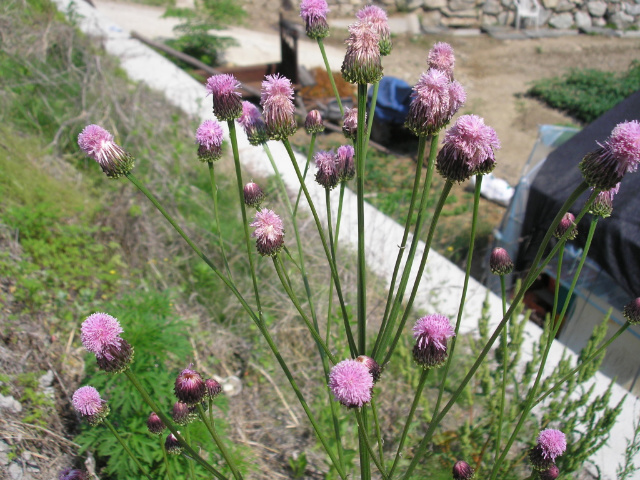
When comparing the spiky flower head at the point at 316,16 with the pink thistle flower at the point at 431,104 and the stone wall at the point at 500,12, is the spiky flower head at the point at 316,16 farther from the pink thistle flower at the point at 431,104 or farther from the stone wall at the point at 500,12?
the stone wall at the point at 500,12

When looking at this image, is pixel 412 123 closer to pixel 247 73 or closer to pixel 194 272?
pixel 194 272

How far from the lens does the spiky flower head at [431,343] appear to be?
1.32 m

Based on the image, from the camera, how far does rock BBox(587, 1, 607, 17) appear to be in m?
14.8

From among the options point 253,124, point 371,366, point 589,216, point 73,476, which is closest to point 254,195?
point 253,124

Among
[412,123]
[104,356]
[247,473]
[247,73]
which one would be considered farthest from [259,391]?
[247,73]

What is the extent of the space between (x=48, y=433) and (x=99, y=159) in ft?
5.06

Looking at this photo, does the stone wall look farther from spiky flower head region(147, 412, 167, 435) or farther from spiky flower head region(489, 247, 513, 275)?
spiky flower head region(147, 412, 167, 435)

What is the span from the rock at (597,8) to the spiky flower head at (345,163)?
16328mm

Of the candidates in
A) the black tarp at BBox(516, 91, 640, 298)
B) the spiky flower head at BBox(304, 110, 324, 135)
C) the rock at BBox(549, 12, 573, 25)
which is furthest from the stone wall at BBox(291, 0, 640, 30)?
the spiky flower head at BBox(304, 110, 324, 135)

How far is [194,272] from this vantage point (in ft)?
11.9

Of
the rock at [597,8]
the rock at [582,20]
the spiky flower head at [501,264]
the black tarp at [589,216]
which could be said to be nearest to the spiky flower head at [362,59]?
the spiky flower head at [501,264]

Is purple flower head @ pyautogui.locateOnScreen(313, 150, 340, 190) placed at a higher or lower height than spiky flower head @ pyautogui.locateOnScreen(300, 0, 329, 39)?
lower

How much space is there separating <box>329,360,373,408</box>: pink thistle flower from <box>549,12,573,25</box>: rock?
53.3 feet

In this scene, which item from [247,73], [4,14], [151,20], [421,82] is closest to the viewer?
[421,82]
